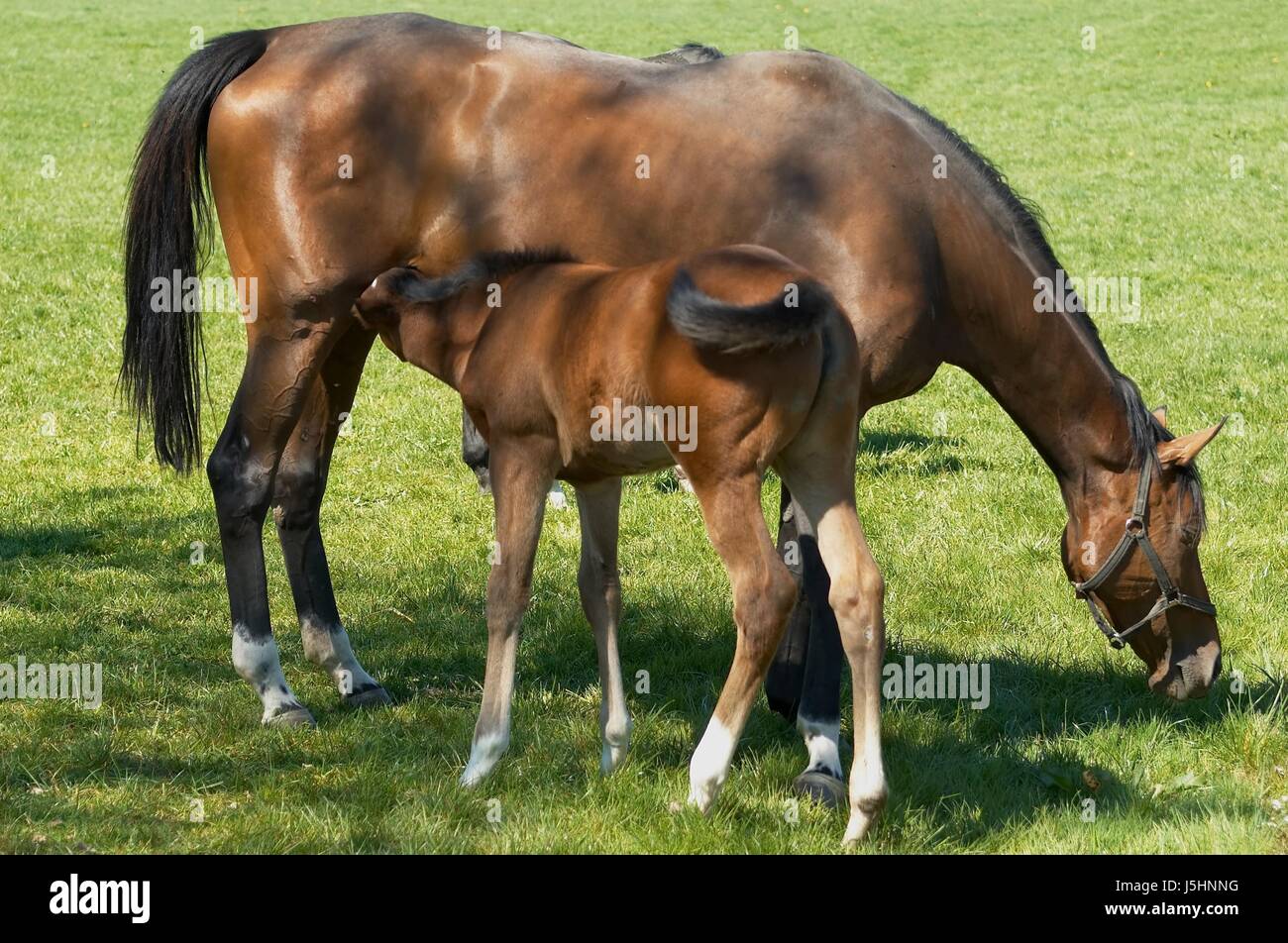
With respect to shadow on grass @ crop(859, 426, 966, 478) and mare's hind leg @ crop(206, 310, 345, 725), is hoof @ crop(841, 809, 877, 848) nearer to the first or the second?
mare's hind leg @ crop(206, 310, 345, 725)

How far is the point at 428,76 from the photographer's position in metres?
5.52

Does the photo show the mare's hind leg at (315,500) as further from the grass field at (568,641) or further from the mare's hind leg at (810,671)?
the mare's hind leg at (810,671)

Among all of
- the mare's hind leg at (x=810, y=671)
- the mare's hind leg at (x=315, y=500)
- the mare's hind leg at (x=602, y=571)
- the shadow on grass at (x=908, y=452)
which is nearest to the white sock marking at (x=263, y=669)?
the mare's hind leg at (x=315, y=500)

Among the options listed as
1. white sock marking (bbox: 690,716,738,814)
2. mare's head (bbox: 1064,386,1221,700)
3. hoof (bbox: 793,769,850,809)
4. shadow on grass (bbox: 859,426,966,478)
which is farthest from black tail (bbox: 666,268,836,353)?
shadow on grass (bbox: 859,426,966,478)

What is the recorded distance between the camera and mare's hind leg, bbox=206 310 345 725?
219 inches

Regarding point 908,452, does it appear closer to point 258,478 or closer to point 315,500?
point 315,500

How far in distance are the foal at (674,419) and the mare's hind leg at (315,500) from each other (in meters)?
1.23

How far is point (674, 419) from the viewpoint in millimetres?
4270

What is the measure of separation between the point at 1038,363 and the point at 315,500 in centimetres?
301

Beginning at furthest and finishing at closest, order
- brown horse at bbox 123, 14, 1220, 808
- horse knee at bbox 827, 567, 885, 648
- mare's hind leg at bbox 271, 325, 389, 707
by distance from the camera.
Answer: mare's hind leg at bbox 271, 325, 389, 707
brown horse at bbox 123, 14, 1220, 808
horse knee at bbox 827, 567, 885, 648

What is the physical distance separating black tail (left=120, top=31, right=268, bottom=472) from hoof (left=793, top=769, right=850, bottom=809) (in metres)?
2.98

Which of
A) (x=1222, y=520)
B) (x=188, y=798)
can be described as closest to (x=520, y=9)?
(x=1222, y=520)

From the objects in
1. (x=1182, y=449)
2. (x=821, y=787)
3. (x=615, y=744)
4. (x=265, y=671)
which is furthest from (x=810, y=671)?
(x=265, y=671)

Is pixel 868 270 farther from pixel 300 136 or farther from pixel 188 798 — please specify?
pixel 188 798
